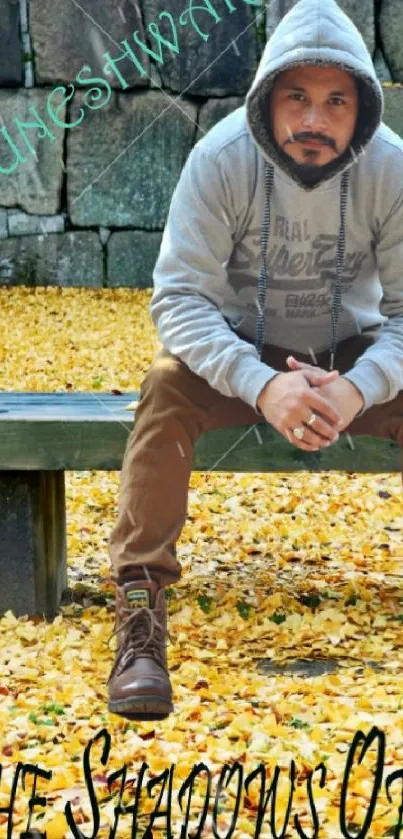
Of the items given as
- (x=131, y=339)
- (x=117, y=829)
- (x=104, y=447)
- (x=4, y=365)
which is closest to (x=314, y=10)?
(x=104, y=447)

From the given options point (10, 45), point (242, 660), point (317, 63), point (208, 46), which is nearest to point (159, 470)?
point (242, 660)

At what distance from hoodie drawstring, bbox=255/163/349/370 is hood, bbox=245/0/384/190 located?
5 centimetres

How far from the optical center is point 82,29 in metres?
9.82

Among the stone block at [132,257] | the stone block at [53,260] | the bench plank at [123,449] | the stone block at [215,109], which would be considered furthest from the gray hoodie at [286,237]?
the stone block at [53,260]

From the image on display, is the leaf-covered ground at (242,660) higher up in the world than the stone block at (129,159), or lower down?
lower down

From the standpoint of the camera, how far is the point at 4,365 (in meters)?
7.63

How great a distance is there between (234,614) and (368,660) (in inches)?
18.8

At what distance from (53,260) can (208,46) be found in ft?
6.40

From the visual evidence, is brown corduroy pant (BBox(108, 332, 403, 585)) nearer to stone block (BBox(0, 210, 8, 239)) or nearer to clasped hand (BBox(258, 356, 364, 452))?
clasped hand (BBox(258, 356, 364, 452))

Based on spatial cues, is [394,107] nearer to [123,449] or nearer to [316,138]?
[123,449]

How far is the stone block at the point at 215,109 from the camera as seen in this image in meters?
9.91

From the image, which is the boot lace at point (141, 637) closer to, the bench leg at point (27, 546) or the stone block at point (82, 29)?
the bench leg at point (27, 546)

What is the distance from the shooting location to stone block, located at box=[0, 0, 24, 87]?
9836mm

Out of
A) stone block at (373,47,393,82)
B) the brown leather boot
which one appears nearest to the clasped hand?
the brown leather boot
